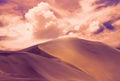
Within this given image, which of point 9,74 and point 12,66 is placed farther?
point 12,66

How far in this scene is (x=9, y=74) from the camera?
570 feet

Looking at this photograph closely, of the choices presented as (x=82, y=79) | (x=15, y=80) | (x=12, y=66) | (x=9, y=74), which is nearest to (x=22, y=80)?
(x=15, y=80)

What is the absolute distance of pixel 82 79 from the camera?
196 meters

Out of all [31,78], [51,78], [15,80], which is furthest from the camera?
[51,78]

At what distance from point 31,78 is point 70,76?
101 feet

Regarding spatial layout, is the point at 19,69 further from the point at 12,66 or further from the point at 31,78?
the point at 31,78

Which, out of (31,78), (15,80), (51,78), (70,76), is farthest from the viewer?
(70,76)

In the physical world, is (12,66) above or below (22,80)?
above

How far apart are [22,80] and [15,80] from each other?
10.8 feet

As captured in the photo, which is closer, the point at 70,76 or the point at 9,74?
the point at 9,74

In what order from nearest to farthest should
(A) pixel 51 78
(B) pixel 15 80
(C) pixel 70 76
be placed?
1. (B) pixel 15 80
2. (A) pixel 51 78
3. (C) pixel 70 76

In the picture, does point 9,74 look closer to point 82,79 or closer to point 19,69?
point 19,69

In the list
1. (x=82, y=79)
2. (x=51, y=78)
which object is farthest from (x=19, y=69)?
(x=82, y=79)

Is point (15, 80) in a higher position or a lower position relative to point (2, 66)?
lower
